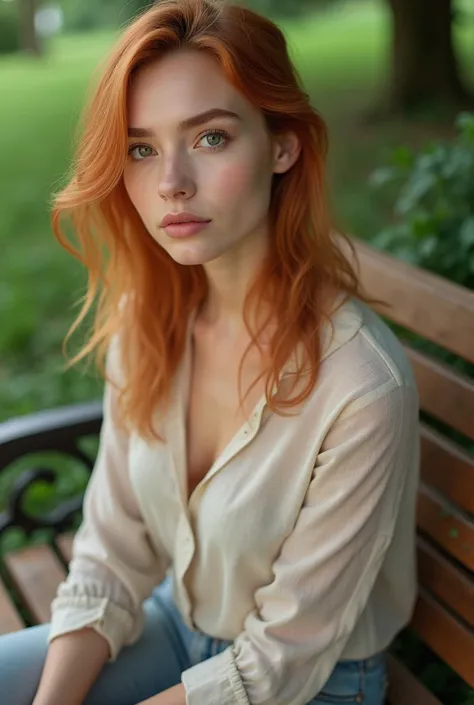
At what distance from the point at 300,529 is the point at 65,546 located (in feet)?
3.85

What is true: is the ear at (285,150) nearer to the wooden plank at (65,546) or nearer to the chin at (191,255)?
the chin at (191,255)

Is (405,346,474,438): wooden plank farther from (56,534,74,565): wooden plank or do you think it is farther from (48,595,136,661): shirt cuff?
(56,534,74,565): wooden plank

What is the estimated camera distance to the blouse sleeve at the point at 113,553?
2.03 metres

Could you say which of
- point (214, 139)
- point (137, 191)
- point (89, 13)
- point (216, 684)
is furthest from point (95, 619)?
point (89, 13)

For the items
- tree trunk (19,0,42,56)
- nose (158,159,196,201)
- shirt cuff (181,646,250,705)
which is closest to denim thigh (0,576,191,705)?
shirt cuff (181,646,250,705)

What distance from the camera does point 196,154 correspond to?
1.71m

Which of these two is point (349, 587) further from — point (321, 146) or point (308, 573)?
point (321, 146)

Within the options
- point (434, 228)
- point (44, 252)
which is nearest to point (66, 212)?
point (434, 228)

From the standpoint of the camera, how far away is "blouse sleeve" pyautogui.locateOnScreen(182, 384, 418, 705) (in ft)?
5.53

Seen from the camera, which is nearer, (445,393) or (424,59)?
(445,393)

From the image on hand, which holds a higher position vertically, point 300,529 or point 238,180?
point 238,180

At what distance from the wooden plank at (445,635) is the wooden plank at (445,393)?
39 cm

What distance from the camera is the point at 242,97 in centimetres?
168

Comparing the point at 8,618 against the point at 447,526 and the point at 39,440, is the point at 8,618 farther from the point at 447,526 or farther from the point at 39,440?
the point at 447,526
